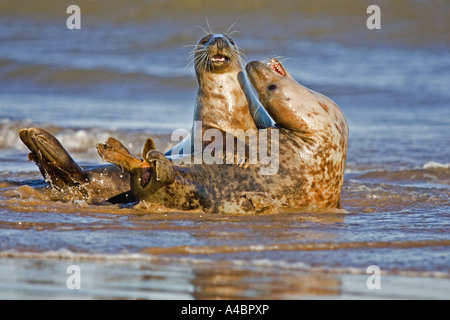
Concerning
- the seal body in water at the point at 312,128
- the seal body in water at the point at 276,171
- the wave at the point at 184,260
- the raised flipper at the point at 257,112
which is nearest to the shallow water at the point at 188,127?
the wave at the point at 184,260

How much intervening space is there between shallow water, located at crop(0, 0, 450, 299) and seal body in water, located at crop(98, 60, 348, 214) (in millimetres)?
189

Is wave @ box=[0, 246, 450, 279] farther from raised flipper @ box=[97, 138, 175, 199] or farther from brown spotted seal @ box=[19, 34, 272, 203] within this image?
brown spotted seal @ box=[19, 34, 272, 203]

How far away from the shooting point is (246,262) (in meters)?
4.95

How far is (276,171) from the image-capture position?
640 centimetres

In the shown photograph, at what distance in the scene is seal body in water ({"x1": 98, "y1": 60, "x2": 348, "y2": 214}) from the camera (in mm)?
6160

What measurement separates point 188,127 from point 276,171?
6.51 m

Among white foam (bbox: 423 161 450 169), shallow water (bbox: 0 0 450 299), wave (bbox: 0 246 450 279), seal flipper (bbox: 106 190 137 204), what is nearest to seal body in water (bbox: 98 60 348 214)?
shallow water (bbox: 0 0 450 299)

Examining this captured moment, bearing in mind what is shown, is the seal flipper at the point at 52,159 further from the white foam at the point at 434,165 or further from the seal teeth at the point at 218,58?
the white foam at the point at 434,165

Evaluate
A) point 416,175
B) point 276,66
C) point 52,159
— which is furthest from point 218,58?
point 416,175

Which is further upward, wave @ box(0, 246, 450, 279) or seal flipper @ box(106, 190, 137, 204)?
seal flipper @ box(106, 190, 137, 204)

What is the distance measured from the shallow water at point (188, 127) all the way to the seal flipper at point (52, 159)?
232 millimetres

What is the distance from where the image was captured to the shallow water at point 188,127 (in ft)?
15.5

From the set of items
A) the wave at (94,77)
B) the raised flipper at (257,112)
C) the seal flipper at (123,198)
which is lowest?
the seal flipper at (123,198)
